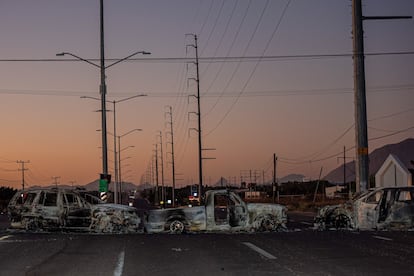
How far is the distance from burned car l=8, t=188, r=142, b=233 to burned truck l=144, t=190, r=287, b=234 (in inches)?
39.6

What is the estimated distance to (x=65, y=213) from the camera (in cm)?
2380

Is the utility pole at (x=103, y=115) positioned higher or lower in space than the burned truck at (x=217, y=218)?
higher

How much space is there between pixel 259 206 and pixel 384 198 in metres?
4.32

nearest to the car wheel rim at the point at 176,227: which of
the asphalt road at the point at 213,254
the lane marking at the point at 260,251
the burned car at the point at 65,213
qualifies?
the asphalt road at the point at 213,254

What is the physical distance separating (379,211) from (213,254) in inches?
350

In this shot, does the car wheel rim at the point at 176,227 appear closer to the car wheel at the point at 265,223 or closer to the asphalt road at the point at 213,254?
the asphalt road at the point at 213,254

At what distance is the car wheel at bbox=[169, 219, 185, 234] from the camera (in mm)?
22562

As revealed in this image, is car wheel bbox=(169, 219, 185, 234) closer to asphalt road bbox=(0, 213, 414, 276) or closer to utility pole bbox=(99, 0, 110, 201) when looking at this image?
asphalt road bbox=(0, 213, 414, 276)

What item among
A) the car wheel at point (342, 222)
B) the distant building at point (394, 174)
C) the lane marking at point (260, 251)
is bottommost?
the lane marking at point (260, 251)

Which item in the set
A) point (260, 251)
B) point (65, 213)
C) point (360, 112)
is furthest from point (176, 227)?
point (360, 112)

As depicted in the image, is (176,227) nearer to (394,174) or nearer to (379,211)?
(379,211)

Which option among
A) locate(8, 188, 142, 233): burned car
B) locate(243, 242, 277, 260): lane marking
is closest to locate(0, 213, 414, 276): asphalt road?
locate(243, 242, 277, 260): lane marking

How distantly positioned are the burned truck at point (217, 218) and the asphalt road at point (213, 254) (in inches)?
24.9

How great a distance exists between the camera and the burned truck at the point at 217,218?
22.6 metres
